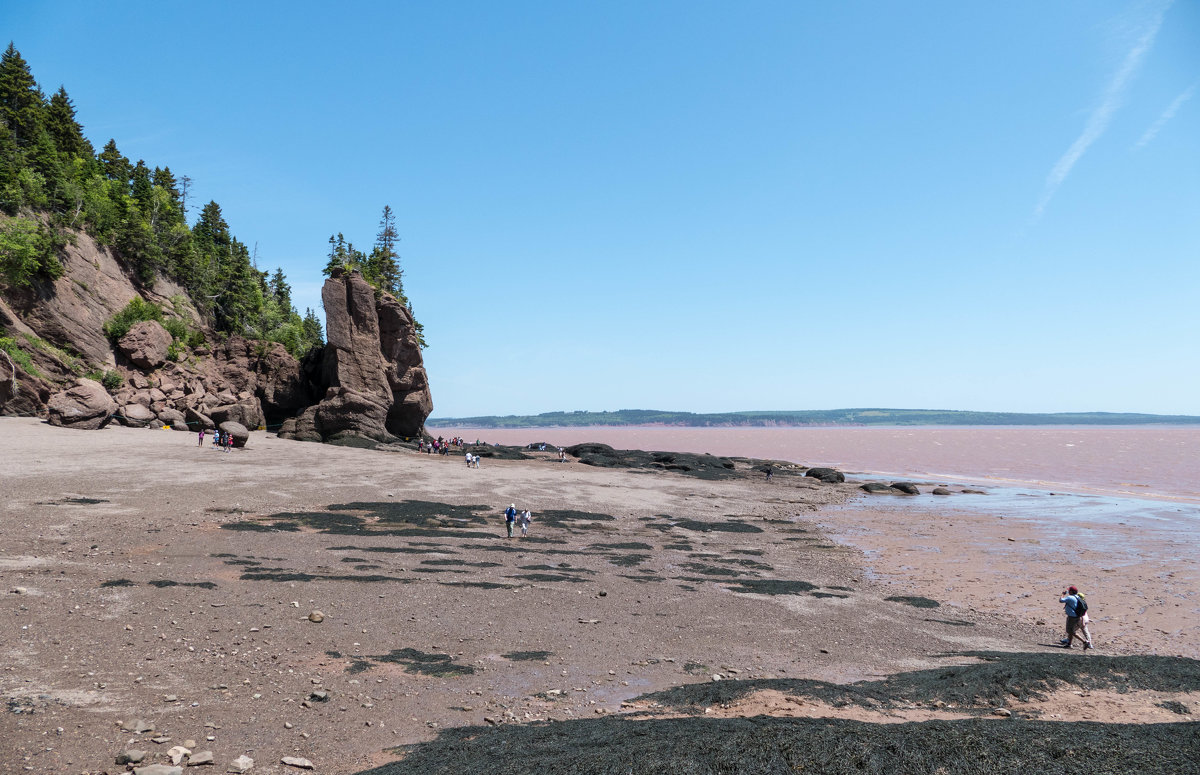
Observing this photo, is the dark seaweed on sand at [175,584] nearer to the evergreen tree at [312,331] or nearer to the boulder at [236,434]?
the boulder at [236,434]

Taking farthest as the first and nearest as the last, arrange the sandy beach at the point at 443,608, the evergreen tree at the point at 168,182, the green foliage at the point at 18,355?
the evergreen tree at the point at 168,182
the green foliage at the point at 18,355
the sandy beach at the point at 443,608

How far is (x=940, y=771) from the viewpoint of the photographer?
532 centimetres

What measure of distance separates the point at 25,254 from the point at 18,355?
28.5 feet

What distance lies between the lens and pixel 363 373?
57.2 metres

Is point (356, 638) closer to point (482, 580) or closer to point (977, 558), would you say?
point (482, 580)

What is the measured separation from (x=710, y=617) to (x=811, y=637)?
8.18ft

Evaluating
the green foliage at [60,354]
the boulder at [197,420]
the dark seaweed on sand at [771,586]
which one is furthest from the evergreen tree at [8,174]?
the dark seaweed on sand at [771,586]

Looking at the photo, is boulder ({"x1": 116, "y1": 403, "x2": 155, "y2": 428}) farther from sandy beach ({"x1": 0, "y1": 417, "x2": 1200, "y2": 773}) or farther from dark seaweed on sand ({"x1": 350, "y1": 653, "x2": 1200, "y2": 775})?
dark seaweed on sand ({"x1": 350, "y1": 653, "x2": 1200, "y2": 775})

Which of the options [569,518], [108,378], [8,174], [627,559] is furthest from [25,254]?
[627,559]

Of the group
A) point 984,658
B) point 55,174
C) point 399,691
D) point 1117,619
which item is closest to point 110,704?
point 399,691

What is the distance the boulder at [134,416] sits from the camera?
44438mm

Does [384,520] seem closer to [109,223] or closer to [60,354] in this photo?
[60,354]

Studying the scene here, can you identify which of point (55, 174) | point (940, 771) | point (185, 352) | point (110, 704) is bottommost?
point (110, 704)

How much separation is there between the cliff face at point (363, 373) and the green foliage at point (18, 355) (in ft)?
56.6
